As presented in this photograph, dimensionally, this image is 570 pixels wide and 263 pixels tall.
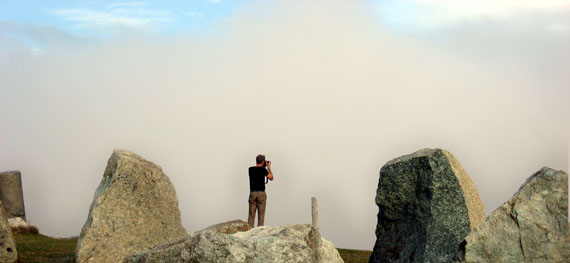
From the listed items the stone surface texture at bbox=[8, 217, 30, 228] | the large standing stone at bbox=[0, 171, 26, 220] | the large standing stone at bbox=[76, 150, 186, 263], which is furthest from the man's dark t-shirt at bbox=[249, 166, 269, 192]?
the large standing stone at bbox=[0, 171, 26, 220]

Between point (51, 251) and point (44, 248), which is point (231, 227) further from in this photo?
point (44, 248)

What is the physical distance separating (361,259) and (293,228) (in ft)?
30.1

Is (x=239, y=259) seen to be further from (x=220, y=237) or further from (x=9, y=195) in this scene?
(x=9, y=195)

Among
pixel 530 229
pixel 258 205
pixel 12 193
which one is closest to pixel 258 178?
pixel 258 205

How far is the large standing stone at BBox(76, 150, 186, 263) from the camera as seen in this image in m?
16.8

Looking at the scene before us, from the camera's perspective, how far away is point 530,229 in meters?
12.8

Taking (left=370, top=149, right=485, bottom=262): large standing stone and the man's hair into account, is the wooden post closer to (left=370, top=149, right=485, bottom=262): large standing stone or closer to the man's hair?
the man's hair

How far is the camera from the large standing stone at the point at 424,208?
15344 mm

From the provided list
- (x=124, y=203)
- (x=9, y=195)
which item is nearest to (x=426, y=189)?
(x=124, y=203)

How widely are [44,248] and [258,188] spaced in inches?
256

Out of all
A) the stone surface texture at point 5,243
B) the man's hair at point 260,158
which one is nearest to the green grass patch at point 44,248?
the stone surface texture at point 5,243

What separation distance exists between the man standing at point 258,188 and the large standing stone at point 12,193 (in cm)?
1267

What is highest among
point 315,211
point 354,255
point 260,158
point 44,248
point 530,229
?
point 260,158

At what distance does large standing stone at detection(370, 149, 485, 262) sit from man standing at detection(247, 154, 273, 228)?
172 inches
